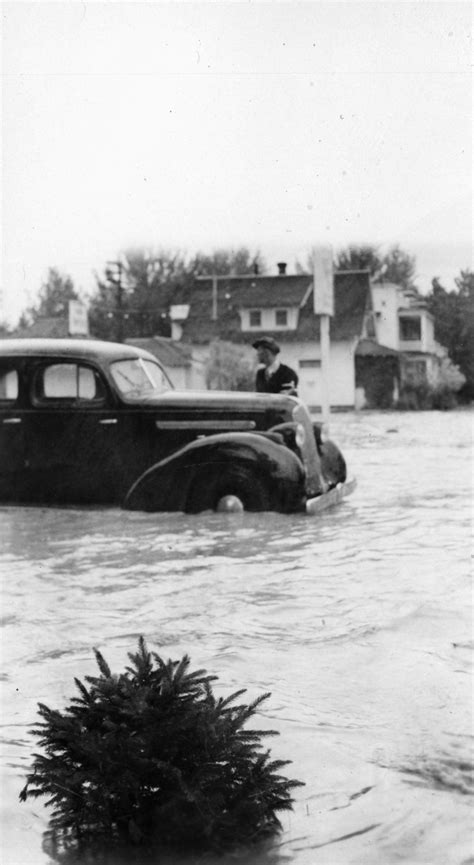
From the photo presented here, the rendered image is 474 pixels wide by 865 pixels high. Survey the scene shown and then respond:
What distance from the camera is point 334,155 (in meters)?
3.92

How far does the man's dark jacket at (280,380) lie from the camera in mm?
5445

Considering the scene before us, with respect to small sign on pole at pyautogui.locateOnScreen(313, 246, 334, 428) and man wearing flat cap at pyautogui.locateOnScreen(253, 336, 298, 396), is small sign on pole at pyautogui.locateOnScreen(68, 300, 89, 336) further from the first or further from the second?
small sign on pole at pyautogui.locateOnScreen(313, 246, 334, 428)

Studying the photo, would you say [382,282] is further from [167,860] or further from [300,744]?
[167,860]

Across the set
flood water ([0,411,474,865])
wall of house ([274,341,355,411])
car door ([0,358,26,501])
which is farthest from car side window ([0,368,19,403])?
wall of house ([274,341,355,411])

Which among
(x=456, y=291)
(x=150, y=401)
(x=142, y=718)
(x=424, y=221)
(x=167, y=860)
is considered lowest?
(x=167, y=860)

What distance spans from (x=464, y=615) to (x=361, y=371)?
136 centimetres

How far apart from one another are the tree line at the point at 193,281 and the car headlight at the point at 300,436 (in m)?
1.71

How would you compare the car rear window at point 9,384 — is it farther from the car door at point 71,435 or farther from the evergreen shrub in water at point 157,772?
the evergreen shrub in water at point 157,772

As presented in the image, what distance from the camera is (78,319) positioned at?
5105 millimetres

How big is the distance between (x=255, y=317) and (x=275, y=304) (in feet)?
0.41

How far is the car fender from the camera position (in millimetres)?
6105

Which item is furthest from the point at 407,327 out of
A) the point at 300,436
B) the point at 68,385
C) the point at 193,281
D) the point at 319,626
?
the point at 68,385

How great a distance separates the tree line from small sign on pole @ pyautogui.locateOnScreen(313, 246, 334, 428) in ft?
0.20

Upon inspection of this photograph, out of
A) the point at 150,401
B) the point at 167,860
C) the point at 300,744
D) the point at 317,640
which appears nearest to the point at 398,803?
the point at 300,744
